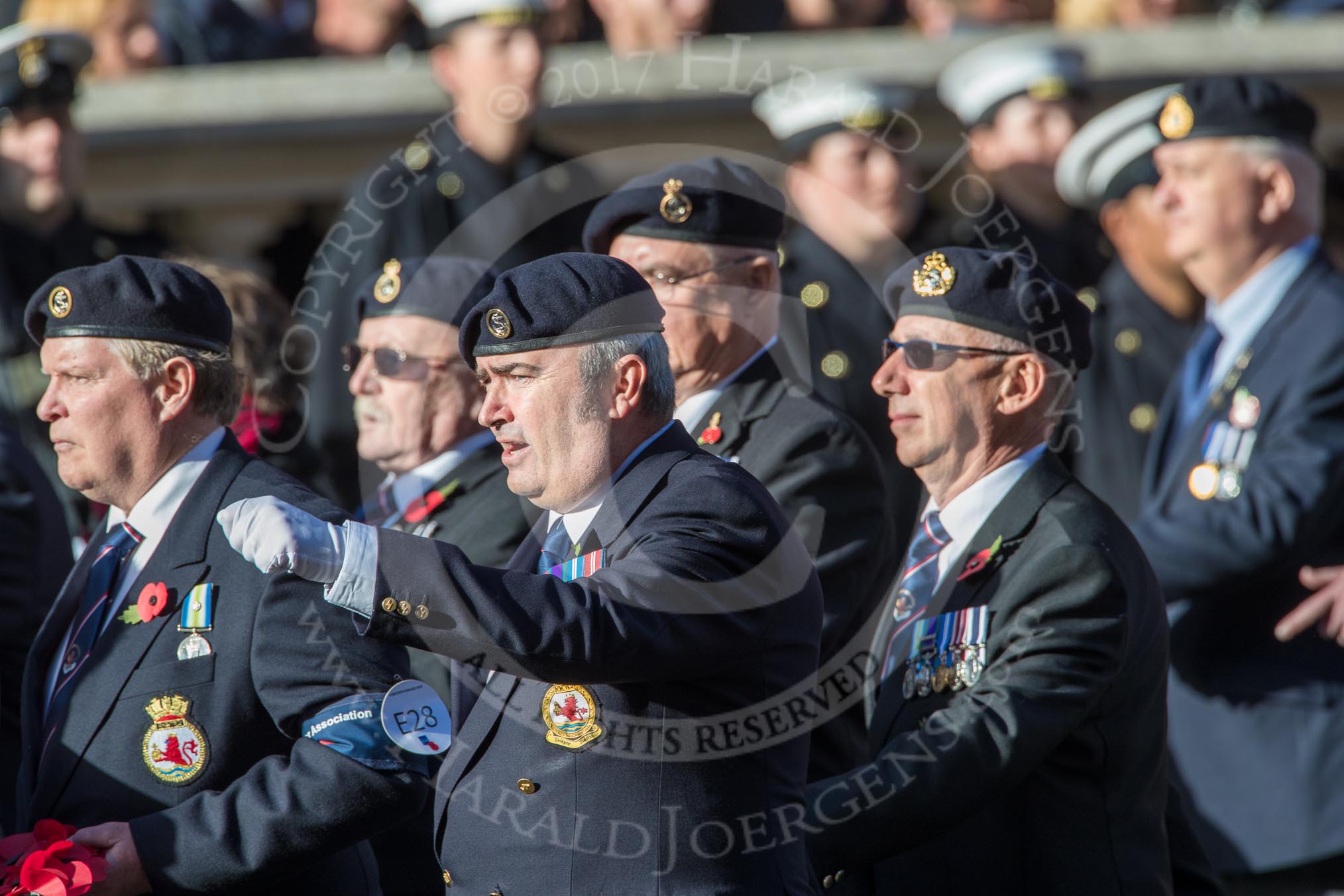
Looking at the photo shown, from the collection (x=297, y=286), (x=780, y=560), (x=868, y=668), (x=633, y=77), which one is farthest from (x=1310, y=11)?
(x=780, y=560)

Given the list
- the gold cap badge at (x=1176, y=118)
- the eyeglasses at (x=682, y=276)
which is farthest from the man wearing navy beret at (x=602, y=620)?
the gold cap badge at (x=1176, y=118)

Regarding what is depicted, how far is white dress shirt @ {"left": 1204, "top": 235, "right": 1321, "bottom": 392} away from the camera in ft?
16.5

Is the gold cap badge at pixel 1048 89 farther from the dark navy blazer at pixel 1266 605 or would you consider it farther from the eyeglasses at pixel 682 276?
the eyeglasses at pixel 682 276

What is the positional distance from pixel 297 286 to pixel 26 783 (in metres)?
3.77

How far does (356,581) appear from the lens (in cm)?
266

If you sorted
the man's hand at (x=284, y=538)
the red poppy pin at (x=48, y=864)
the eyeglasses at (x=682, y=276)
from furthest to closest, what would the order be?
the eyeglasses at (x=682, y=276) → the red poppy pin at (x=48, y=864) → the man's hand at (x=284, y=538)

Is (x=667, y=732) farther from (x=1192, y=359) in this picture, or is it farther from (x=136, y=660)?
(x=1192, y=359)

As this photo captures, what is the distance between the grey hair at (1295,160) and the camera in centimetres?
511

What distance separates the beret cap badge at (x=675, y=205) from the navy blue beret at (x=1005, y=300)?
2.37 feet

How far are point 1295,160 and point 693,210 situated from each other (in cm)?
186

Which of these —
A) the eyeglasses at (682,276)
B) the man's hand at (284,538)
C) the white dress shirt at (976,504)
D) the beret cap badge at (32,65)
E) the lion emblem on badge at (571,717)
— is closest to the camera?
the man's hand at (284,538)

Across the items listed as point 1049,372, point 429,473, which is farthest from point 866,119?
point 1049,372

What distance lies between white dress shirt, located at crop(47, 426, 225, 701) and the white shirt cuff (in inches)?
31.4

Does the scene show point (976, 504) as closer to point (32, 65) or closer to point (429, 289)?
point (429, 289)
